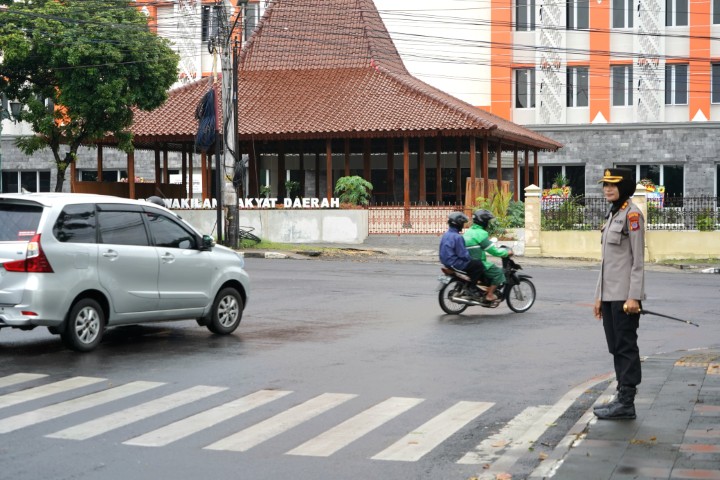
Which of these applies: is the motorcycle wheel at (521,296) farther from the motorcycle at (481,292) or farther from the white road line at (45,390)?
the white road line at (45,390)

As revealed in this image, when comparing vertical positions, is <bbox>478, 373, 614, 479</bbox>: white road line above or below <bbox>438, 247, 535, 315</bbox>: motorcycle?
below

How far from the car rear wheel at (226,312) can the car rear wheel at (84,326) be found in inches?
73.9

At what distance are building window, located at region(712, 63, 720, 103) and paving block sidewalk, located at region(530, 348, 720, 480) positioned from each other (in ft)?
129

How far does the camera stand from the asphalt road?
7469 millimetres

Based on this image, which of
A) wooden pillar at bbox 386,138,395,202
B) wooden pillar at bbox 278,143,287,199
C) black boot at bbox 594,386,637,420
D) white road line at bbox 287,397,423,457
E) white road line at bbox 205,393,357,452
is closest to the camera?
white road line at bbox 287,397,423,457

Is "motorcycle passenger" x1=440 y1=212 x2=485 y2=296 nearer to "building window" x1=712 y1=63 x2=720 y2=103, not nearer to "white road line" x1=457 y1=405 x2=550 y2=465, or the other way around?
"white road line" x1=457 y1=405 x2=550 y2=465

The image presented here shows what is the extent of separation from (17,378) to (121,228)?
2.82m

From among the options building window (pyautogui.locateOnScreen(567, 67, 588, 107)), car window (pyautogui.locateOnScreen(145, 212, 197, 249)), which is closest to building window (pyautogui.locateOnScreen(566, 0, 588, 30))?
building window (pyautogui.locateOnScreen(567, 67, 588, 107))

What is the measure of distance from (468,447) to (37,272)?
231 inches

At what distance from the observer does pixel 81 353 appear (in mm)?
12273

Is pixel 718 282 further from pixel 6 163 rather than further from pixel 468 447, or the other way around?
pixel 6 163

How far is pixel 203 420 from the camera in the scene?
8.77m

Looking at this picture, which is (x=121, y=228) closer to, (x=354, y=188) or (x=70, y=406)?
(x=70, y=406)

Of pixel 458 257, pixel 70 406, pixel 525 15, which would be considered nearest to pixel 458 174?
pixel 525 15
